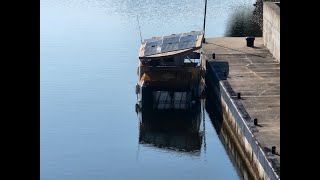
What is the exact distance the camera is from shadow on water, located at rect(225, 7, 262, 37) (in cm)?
5047

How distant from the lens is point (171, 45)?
35.4m

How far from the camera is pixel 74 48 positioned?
48.4m

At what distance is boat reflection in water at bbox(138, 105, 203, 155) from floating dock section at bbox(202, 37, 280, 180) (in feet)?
3.92

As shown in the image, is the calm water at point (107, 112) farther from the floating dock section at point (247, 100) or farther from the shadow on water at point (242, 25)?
the floating dock section at point (247, 100)

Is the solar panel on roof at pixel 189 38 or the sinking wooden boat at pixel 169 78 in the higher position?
the solar panel on roof at pixel 189 38

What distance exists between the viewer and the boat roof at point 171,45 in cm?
3462

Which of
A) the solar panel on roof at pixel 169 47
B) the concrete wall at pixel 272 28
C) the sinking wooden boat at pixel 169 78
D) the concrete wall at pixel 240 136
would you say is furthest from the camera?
the solar panel on roof at pixel 169 47

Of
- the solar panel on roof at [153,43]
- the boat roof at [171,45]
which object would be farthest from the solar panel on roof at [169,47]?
the solar panel on roof at [153,43]

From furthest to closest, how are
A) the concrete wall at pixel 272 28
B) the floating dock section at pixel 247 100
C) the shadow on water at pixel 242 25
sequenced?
the shadow on water at pixel 242 25
the concrete wall at pixel 272 28
the floating dock section at pixel 247 100

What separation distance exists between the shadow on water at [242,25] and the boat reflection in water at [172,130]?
16.4 meters

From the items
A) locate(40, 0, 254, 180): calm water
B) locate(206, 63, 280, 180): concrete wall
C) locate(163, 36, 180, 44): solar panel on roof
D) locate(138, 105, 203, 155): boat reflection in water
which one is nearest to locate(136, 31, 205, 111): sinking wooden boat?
locate(138, 105, 203, 155): boat reflection in water

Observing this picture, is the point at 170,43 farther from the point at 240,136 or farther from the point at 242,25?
the point at 242,25
